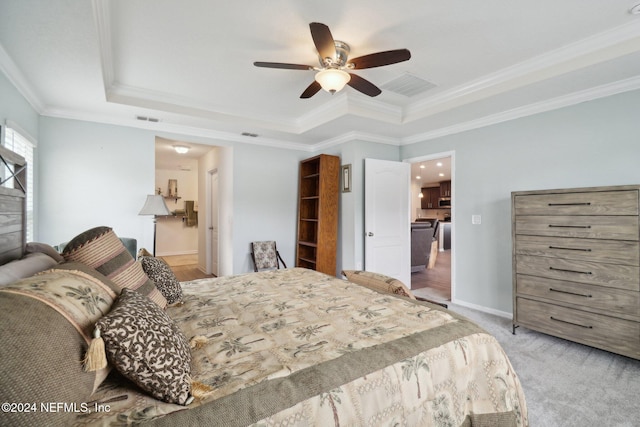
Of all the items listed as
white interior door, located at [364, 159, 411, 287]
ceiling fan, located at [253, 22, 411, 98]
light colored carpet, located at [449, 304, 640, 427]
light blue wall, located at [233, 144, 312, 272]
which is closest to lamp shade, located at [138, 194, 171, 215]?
light blue wall, located at [233, 144, 312, 272]

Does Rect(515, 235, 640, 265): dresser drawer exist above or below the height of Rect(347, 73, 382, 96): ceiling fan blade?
below

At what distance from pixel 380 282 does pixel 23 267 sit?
1.98 meters

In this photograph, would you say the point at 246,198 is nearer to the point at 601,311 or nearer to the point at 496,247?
the point at 496,247

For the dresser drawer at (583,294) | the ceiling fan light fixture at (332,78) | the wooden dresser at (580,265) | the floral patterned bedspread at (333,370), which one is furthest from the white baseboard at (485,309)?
the ceiling fan light fixture at (332,78)

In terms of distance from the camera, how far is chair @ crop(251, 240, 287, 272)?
4641 millimetres

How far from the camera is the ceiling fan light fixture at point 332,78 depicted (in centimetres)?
229

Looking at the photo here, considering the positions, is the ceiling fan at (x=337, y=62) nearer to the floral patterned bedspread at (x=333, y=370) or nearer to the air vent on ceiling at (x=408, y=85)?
the air vent on ceiling at (x=408, y=85)

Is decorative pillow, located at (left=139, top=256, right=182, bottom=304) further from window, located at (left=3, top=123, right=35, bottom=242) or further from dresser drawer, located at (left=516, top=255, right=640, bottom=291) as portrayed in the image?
dresser drawer, located at (left=516, top=255, right=640, bottom=291)

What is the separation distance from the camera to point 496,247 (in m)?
3.64

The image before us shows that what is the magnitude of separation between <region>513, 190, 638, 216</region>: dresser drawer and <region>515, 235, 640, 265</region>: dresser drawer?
25 centimetres

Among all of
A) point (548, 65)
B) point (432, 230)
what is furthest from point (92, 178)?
point (432, 230)

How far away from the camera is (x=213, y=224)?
19.1 ft

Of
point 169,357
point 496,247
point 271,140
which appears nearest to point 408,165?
point 496,247

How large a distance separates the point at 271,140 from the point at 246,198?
105cm
